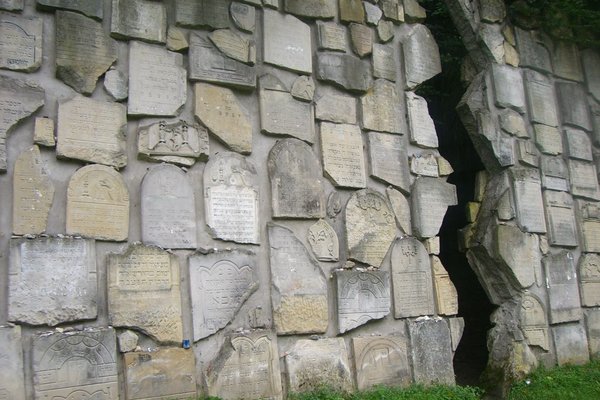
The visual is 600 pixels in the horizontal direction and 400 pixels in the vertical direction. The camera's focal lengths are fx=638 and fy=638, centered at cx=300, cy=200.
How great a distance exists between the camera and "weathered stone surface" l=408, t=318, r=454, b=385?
500 centimetres

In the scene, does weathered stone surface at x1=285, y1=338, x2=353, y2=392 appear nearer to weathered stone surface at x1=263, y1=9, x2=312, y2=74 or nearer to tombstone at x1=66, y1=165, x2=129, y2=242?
tombstone at x1=66, y1=165, x2=129, y2=242

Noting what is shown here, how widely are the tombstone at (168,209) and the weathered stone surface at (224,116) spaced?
1.44ft

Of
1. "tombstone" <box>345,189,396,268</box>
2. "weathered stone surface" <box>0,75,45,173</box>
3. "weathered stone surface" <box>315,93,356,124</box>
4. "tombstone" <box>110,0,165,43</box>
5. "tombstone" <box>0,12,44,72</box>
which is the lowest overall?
"tombstone" <box>345,189,396,268</box>

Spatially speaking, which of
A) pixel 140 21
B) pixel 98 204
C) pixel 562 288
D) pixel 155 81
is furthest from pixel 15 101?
pixel 562 288

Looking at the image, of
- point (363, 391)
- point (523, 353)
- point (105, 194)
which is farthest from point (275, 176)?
point (523, 353)

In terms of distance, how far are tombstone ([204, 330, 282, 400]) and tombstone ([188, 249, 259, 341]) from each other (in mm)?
170

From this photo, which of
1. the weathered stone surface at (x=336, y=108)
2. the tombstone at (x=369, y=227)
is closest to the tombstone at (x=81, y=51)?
the weathered stone surface at (x=336, y=108)

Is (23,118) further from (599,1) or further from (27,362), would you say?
(599,1)

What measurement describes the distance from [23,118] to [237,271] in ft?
5.45

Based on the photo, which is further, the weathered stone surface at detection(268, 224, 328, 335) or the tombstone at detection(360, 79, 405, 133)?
the tombstone at detection(360, 79, 405, 133)

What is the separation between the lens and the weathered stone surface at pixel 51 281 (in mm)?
3604

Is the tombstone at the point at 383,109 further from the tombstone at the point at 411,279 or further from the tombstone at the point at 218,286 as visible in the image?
the tombstone at the point at 218,286

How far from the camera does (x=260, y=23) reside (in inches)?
198

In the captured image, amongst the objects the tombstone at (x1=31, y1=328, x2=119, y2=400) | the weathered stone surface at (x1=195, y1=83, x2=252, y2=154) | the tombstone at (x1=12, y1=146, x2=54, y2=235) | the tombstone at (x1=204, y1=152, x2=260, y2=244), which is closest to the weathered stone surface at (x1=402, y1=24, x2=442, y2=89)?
the weathered stone surface at (x1=195, y1=83, x2=252, y2=154)
